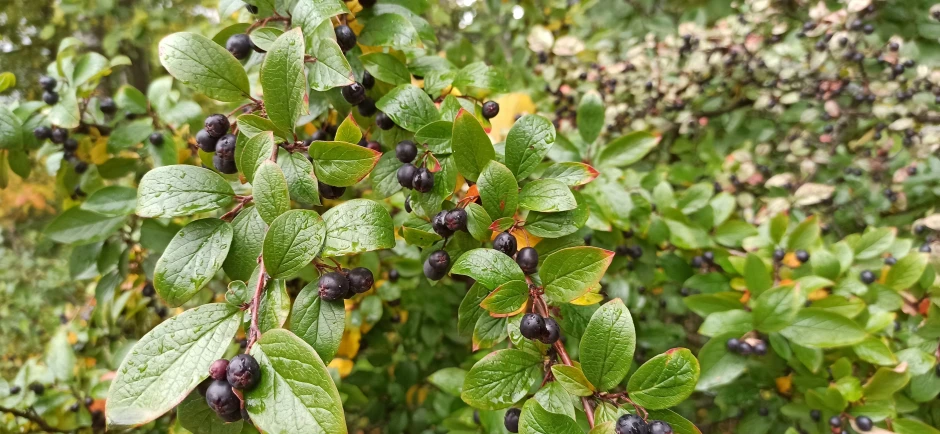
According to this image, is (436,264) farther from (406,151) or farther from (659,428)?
(659,428)

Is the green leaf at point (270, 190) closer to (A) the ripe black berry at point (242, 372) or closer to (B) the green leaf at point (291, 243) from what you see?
(B) the green leaf at point (291, 243)

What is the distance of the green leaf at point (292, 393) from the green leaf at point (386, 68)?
0.48 metres

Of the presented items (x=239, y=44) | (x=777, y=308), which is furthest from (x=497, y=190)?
(x=777, y=308)

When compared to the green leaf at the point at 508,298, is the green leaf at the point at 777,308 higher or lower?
lower

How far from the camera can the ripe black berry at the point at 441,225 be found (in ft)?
2.22

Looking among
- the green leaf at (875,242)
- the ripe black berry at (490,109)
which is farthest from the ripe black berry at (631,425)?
the green leaf at (875,242)

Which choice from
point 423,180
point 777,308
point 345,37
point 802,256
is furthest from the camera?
point 802,256

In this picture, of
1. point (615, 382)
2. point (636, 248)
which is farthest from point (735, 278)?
point (615, 382)

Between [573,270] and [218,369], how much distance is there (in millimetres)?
425

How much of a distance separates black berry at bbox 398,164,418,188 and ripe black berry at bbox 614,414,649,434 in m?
0.42

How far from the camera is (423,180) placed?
688mm

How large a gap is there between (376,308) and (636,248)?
71 cm

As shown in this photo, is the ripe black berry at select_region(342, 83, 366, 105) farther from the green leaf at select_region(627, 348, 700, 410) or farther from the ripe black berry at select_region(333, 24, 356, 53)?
the green leaf at select_region(627, 348, 700, 410)

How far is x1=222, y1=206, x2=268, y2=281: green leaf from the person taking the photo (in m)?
0.63
